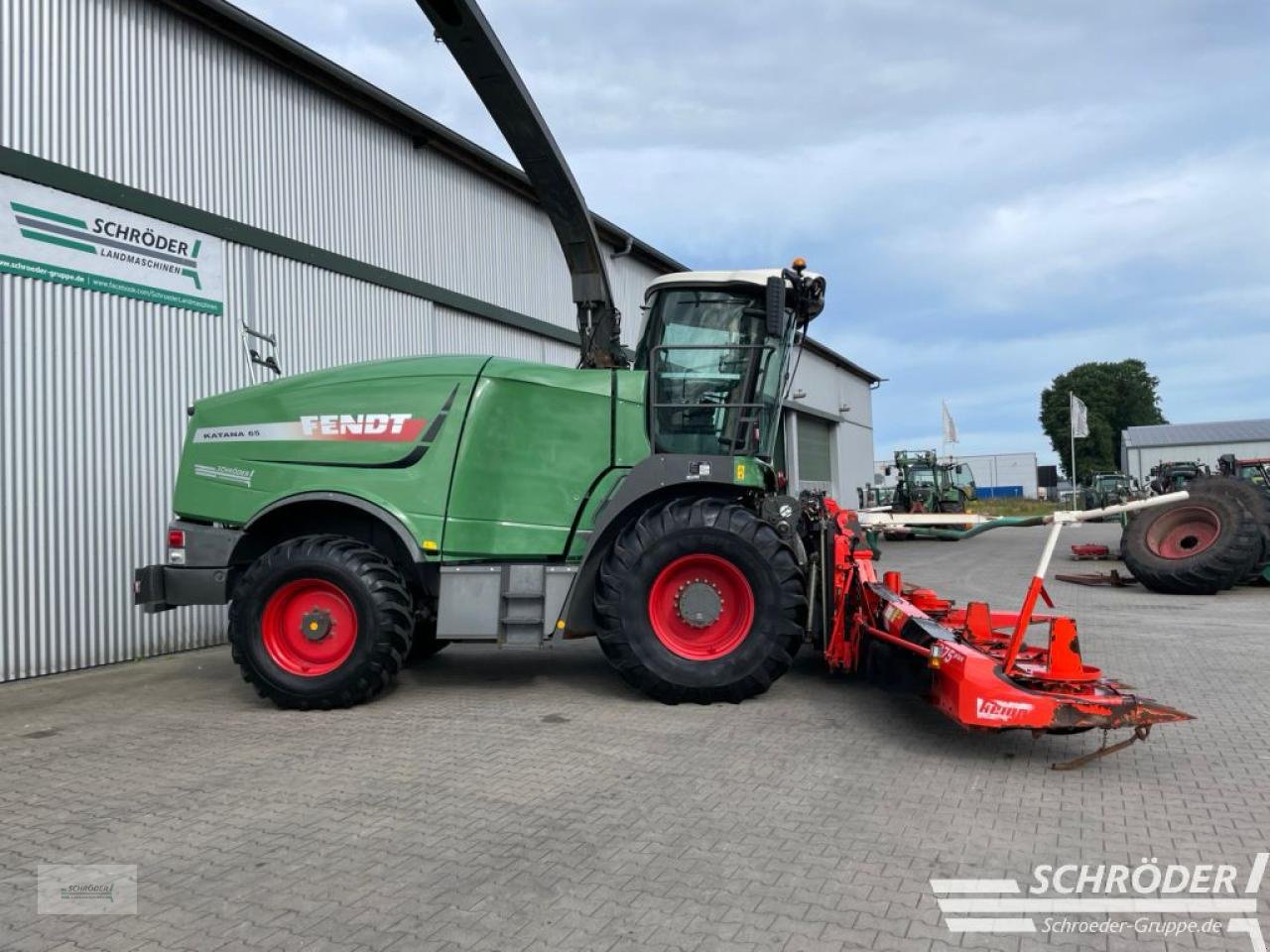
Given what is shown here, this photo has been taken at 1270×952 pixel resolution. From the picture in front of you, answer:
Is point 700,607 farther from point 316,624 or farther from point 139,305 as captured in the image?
point 139,305

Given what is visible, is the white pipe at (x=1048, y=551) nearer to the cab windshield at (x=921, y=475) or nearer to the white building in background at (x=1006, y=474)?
the cab windshield at (x=921, y=475)

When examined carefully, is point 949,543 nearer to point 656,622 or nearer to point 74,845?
point 656,622

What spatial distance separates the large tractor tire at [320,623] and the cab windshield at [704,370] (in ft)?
7.35

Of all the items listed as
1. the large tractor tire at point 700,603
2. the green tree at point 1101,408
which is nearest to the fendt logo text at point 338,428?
the large tractor tire at point 700,603

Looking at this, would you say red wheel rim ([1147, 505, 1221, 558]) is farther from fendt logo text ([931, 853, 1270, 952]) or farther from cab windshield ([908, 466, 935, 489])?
cab windshield ([908, 466, 935, 489])

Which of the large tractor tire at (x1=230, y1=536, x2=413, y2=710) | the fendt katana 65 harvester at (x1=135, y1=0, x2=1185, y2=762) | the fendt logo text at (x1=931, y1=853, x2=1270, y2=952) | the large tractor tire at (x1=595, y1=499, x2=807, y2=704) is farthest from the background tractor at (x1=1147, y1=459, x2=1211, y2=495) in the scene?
the large tractor tire at (x1=230, y1=536, x2=413, y2=710)

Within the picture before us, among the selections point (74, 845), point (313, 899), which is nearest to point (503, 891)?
point (313, 899)

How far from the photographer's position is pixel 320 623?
6188 millimetres

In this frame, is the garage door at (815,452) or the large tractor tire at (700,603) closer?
the large tractor tire at (700,603)

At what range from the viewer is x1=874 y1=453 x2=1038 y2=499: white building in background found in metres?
70.2

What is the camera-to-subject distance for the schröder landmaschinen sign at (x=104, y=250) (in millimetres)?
7504

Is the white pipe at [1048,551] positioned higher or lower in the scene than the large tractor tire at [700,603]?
higher

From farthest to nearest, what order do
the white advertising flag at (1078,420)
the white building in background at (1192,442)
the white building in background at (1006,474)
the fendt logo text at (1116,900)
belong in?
the white building in background at (1006,474) → the white building in background at (1192,442) → the white advertising flag at (1078,420) → the fendt logo text at (1116,900)

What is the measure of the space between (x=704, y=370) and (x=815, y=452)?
25.9 m
